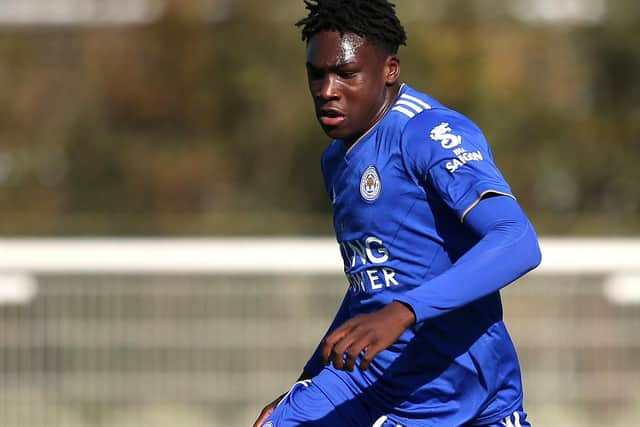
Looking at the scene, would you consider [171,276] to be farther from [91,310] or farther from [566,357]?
[566,357]

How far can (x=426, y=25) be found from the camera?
22.5 metres

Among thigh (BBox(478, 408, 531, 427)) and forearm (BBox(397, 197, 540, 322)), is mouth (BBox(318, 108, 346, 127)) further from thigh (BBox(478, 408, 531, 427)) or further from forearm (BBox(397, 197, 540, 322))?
thigh (BBox(478, 408, 531, 427))

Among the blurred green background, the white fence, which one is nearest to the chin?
the white fence

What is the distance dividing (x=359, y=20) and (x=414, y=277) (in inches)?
34.4

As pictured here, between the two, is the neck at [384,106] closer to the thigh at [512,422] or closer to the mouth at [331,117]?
the mouth at [331,117]

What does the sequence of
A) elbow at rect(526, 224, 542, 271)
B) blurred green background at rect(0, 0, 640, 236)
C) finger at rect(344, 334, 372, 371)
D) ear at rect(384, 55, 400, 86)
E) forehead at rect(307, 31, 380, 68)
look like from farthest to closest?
blurred green background at rect(0, 0, 640, 236), ear at rect(384, 55, 400, 86), forehead at rect(307, 31, 380, 68), elbow at rect(526, 224, 542, 271), finger at rect(344, 334, 372, 371)

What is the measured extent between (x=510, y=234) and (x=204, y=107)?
1965 cm

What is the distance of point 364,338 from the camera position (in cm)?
351

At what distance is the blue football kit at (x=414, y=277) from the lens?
411 cm

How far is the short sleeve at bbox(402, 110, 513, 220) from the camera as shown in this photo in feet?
12.7

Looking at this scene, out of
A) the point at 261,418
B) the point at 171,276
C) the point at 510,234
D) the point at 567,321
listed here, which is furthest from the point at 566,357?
the point at 510,234

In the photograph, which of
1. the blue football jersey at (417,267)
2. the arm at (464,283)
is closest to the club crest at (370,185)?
the blue football jersey at (417,267)

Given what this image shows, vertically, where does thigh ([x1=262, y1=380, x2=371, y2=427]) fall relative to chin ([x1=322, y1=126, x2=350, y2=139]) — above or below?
below

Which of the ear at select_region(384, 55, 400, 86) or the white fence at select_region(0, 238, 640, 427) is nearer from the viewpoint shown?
the ear at select_region(384, 55, 400, 86)
